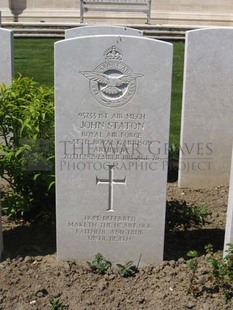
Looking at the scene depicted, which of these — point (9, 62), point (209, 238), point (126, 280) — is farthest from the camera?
point (9, 62)

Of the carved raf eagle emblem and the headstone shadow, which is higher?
the carved raf eagle emblem

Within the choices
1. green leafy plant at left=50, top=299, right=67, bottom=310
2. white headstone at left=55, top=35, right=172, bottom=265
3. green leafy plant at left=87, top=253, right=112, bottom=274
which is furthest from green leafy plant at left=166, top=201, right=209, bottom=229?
green leafy plant at left=50, top=299, right=67, bottom=310

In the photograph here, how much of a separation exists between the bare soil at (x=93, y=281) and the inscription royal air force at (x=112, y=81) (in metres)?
1.23

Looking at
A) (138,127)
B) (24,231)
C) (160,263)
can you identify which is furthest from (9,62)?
(160,263)

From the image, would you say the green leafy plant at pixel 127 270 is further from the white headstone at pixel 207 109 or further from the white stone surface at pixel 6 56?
the white stone surface at pixel 6 56

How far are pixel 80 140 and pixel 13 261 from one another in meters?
1.05

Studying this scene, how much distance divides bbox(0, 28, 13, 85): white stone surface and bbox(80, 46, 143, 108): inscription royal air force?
1.85 meters

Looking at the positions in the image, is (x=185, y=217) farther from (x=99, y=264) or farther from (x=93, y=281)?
(x=93, y=281)

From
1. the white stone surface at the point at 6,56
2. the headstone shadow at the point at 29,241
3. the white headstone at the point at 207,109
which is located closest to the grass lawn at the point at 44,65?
the white headstone at the point at 207,109

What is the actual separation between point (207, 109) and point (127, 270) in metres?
2.05

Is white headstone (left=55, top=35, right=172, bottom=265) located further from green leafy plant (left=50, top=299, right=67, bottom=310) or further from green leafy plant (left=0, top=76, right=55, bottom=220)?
green leafy plant (left=50, top=299, right=67, bottom=310)

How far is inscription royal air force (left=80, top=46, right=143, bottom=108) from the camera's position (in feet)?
11.5

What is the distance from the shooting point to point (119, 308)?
354 cm

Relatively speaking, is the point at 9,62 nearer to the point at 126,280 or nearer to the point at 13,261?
the point at 13,261
